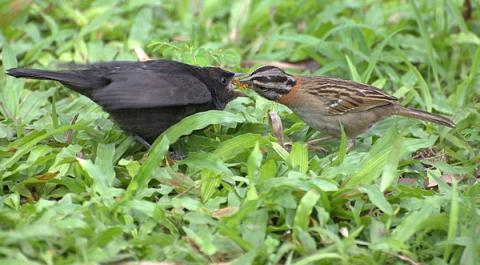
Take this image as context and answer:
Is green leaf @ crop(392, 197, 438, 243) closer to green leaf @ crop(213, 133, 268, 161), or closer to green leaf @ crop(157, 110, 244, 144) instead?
green leaf @ crop(213, 133, 268, 161)

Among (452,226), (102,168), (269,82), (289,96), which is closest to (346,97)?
(289,96)

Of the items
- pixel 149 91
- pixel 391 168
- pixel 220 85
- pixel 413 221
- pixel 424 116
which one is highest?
pixel 149 91

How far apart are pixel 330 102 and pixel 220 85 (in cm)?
80

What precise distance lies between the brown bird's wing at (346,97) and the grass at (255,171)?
299 mm

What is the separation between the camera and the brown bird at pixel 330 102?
625 centimetres

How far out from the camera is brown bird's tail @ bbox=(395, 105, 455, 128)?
6301mm

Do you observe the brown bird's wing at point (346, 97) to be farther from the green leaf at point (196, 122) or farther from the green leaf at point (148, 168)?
the green leaf at point (148, 168)

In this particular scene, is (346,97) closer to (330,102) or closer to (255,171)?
(330,102)

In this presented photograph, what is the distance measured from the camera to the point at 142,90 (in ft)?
18.4

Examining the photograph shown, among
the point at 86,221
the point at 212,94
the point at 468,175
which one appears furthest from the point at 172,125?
the point at 468,175

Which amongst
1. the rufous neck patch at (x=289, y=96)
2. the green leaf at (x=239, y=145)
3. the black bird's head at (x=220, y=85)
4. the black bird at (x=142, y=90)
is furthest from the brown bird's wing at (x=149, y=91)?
the rufous neck patch at (x=289, y=96)

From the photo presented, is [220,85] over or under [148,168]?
over

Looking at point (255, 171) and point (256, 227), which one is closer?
point (256, 227)

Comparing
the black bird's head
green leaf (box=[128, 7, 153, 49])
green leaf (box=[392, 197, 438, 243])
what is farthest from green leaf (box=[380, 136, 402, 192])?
green leaf (box=[128, 7, 153, 49])
